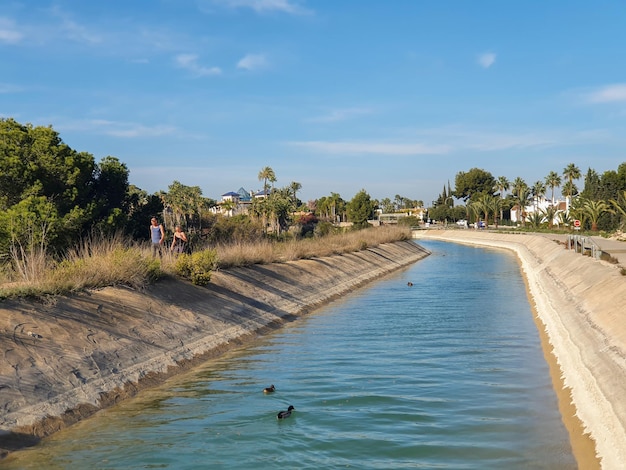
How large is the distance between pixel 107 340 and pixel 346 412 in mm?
6230

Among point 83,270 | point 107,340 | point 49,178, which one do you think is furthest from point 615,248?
point 107,340

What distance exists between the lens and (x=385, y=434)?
11.5 meters

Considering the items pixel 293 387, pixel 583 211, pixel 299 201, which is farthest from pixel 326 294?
pixel 299 201

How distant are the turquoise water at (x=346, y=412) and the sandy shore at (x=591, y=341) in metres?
0.56

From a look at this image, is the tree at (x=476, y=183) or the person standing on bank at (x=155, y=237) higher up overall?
the tree at (x=476, y=183)

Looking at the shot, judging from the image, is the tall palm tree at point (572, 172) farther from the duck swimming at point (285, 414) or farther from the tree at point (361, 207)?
the duck swimming at point (285, 414)

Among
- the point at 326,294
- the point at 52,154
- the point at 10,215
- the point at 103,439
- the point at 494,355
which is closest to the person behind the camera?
the point at 103,439

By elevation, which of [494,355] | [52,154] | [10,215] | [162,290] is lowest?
[494,355]

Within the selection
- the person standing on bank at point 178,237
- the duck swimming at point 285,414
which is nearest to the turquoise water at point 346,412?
the duck swimming at point 285,414

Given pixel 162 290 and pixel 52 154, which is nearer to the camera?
pixel 162 290

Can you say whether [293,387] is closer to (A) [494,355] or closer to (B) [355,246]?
(A) [494,355]

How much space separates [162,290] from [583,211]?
75.2 meters

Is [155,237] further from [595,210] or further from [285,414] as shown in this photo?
[595,210]

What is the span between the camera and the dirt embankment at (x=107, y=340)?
1187cm
